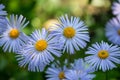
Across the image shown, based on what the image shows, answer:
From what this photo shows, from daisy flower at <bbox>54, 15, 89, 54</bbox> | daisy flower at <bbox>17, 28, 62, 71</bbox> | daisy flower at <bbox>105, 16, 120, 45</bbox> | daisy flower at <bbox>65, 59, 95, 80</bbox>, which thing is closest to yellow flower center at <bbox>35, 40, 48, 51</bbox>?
daisy flower at <bbox>17, 28, 62, 71</bbox>

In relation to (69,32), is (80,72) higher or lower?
lower

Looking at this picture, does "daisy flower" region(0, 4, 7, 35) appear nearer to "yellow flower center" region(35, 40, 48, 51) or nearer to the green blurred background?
"yellow flower center" region(35, 40, 48, 51)

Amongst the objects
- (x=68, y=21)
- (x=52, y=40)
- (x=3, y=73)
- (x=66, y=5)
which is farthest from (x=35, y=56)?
(x=66, y=5)

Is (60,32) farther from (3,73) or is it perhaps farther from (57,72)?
(3,73)

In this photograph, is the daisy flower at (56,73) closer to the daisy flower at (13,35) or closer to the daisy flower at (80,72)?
the daisy flower at (80,72)

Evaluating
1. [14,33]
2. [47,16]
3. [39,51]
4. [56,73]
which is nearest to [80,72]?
[56,73]

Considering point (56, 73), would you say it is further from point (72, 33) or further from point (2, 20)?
point (2, 20)

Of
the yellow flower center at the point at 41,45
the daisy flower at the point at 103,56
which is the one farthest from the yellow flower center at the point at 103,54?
the yellow flower center at the point at 41,45
